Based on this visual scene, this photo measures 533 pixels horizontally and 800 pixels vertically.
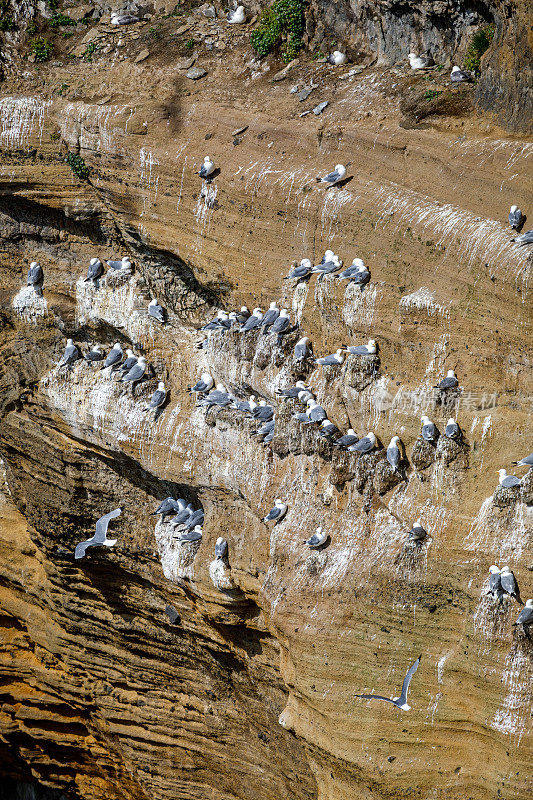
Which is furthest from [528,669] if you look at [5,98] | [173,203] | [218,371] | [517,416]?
[5,98]

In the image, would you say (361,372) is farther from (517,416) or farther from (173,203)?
(173,203)

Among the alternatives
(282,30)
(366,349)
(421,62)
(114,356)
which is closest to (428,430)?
(366,349)

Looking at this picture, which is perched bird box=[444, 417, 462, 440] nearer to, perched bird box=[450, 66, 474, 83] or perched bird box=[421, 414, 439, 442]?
perched bird box=[421, 414, 439, 442]

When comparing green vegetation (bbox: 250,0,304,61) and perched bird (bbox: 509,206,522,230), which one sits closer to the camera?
perched bird (bbox: 509,206,522,230)

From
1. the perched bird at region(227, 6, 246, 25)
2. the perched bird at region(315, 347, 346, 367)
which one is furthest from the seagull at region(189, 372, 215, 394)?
the perched bird at region(227, 6, 246, 25)

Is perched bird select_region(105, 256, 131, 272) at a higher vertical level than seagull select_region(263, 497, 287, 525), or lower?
higher

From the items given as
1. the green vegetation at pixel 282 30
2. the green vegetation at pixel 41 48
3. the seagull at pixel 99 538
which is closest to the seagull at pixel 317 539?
the seagull at pixel 99 538

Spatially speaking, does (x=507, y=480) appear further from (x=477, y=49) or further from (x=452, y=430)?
(x=477, y=49)

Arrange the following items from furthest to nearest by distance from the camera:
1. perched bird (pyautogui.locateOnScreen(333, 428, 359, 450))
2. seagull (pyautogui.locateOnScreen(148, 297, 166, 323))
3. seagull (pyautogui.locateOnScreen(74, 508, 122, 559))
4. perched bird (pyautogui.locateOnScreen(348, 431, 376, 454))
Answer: seagull (pyautogui.locateOnScreen(148, 297, 166, 323)) < seagull (pyautogui.locateOnScreen(74, 508, 122, 559)) < perched bird (pyautogui.locateOnScreen(333, 428, 359, 450)) < perched bird (pyautogui.locateOnScreen(348, 431, 376, 454))
